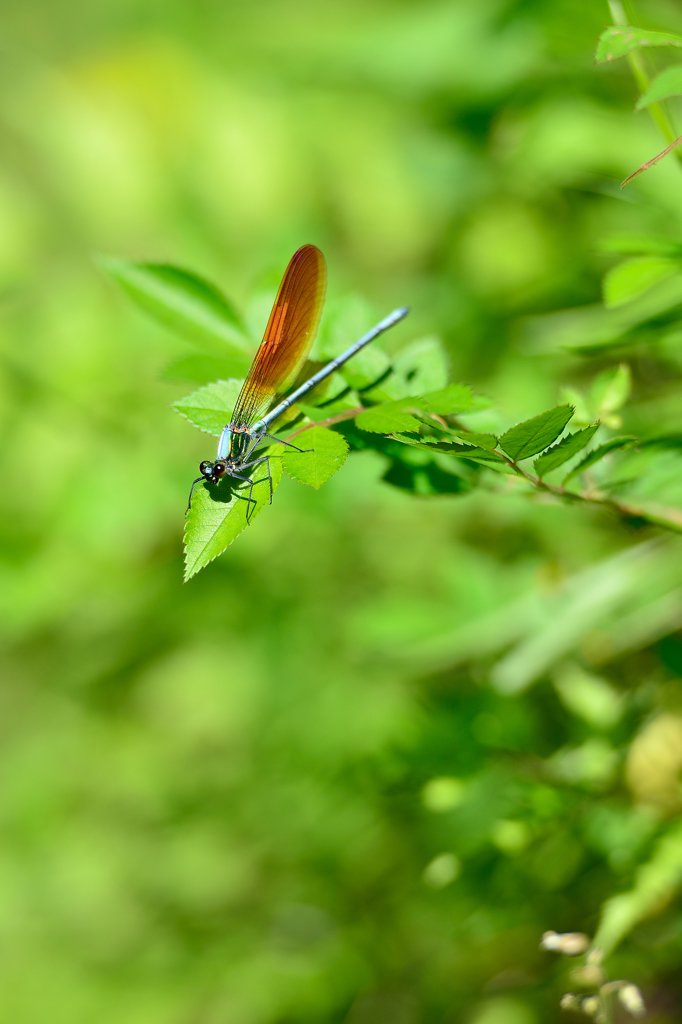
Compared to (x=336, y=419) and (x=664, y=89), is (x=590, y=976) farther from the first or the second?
(x=664, y=89)

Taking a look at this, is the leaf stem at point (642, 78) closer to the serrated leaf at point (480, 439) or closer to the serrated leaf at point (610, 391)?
the serrated leaf at point (610, 391)

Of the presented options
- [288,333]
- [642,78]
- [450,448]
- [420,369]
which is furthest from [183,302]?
[642,78]

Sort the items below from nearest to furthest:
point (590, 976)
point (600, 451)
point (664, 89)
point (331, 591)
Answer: point (664, 89)
point (600, 451)
point (590, 976)
point (331, 591)

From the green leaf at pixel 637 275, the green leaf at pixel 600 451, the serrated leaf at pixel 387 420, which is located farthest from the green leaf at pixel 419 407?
the green leaf at pixel 637 275

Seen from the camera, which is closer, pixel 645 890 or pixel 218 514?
pixel 218 514

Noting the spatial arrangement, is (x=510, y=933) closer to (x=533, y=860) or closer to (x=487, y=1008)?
(x=487, y=1008)
